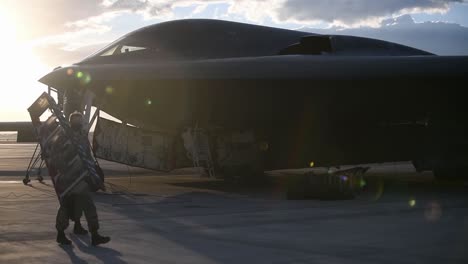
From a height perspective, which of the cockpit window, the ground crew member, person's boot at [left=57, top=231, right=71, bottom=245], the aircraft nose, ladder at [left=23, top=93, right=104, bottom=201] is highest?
the cockpit window

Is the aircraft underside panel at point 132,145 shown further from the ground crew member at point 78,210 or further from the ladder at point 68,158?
the ground crew member at point 78,210

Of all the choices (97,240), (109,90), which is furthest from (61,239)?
(109,90)

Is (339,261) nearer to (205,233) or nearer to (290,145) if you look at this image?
(205,233)

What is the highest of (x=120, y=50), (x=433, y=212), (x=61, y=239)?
(x=120, y=50)

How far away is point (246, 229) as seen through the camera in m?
9.79

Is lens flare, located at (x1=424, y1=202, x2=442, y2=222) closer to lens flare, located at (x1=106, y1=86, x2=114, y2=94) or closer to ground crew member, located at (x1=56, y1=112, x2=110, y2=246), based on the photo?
ground crew member, located at (x1=56, y1=112, x2=110, y2=246)

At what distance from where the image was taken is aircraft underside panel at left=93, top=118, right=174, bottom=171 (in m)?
18.3

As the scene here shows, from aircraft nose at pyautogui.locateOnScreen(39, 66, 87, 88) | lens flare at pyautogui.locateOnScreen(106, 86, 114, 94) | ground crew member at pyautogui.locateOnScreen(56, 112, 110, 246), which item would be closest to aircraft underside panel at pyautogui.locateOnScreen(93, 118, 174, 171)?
lens flare at pyautogui.locateOnScreen(106, 86, 114, 94)

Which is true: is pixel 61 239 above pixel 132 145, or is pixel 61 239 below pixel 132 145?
below

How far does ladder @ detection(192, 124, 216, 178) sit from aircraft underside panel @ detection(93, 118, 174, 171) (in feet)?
2.32

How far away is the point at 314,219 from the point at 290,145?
8215 millimetres

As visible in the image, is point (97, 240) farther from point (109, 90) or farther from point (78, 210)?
point (109, 90)

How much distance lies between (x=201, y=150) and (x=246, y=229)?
8.55 m

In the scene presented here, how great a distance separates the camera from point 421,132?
19.0 m
